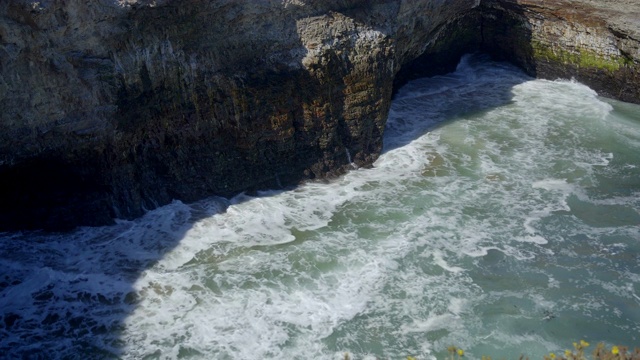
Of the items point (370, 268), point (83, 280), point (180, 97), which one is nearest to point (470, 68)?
point (180, 97)

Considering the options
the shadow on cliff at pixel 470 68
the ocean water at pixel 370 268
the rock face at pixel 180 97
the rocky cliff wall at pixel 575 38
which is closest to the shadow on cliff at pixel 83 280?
the ocean water at pixel 370 268

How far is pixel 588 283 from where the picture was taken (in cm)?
1043

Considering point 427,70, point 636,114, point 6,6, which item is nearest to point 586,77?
point 636,114

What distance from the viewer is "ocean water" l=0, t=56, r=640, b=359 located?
9.40 meters

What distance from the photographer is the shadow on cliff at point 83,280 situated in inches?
368

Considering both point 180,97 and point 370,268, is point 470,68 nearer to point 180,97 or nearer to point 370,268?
point 180,97

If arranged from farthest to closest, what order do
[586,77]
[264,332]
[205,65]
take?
[586,77] → [205,65] → [264,332]

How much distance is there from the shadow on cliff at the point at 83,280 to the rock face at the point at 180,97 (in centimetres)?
40

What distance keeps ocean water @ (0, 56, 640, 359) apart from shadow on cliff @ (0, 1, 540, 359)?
3 centimetres

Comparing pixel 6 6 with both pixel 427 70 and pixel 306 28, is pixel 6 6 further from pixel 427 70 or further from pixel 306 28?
pixel 427 70

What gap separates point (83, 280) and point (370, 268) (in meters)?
4.54

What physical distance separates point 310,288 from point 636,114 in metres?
10.3

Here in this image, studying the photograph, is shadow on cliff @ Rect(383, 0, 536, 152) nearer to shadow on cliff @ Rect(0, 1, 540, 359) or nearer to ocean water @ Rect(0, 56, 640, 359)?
ocean water @ Rect(0, 56, 640, 359)

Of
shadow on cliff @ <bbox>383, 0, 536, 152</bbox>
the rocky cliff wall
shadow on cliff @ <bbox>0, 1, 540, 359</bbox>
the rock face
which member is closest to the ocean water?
shadow on cliff @ <bbox>0, 1, 540, 359</bbox>
